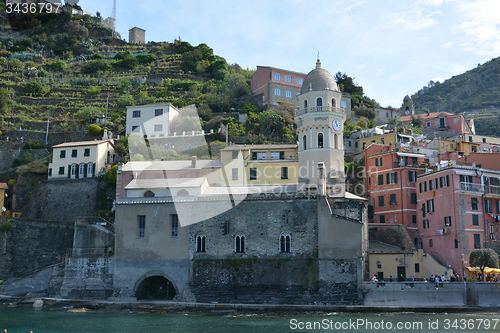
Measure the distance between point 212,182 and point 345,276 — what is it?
53.4 feet

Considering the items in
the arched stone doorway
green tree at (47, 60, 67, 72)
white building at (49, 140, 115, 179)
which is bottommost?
the arched stone doorway

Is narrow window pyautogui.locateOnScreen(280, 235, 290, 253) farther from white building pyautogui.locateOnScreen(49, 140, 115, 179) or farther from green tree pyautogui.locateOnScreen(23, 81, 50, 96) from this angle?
green tree pyautogui.locateOnScreen(23, 81, 50, 96)

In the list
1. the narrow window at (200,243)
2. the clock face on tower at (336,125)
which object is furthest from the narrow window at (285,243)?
the clock face on tower at (336,125)

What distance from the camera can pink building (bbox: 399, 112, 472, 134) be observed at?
228 feet

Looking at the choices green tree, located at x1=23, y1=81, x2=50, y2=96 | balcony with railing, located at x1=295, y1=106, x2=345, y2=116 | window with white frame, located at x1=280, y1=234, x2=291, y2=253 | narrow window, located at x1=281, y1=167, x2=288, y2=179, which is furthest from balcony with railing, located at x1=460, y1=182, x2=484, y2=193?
green tree, located at x1=23, y1=81, x2=50, y2=96

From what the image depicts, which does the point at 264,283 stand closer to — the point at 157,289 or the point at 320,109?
the point at 157,289

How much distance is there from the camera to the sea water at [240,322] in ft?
91.5

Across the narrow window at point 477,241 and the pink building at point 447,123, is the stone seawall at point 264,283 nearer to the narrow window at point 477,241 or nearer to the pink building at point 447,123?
the narrow window at point 477,241

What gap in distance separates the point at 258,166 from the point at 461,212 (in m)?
18.7

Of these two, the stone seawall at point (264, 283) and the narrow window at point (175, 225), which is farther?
the narrow window at point (175, 225)

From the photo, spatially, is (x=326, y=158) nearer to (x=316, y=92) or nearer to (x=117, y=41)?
(x=316, y=92)

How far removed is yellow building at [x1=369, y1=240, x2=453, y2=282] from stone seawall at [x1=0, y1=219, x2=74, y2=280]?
2746 cm

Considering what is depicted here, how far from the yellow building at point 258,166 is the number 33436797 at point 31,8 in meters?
68.8

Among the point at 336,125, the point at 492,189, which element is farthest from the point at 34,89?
the point at 492,189
